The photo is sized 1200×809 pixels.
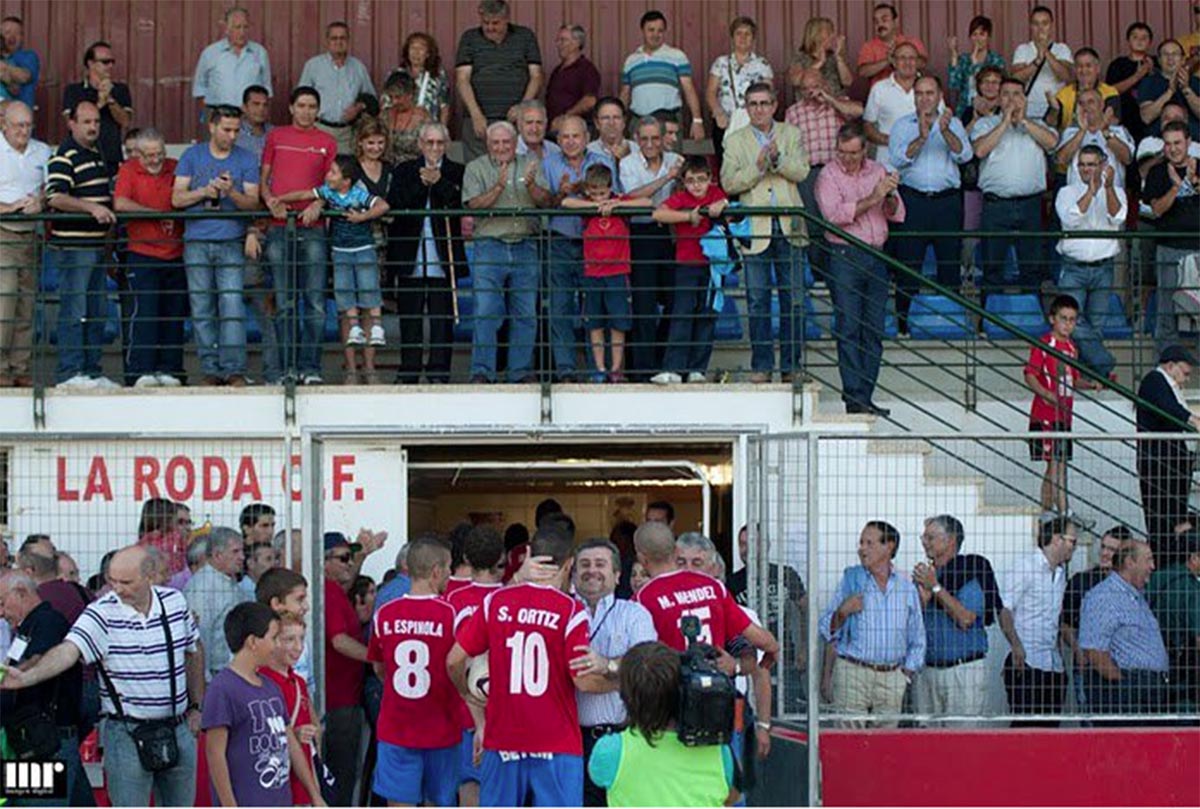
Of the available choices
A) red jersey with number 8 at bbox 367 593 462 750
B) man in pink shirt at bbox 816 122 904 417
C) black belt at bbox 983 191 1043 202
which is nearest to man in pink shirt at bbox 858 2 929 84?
black belt at bbox 983 191 1043 202

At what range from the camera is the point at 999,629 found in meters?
10.7

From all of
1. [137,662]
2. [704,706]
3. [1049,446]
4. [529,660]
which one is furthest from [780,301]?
[704,706]

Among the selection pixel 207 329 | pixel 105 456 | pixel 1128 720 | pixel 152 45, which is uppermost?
pixel 152 45

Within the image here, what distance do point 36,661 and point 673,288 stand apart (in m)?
5.38

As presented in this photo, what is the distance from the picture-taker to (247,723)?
8883 millimetres

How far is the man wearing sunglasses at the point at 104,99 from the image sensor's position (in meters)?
15.5

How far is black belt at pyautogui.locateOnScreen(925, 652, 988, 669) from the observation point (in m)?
10.8

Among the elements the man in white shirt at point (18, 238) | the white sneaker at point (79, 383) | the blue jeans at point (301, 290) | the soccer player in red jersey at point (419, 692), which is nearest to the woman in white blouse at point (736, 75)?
the blue jeans at point (301, 290)

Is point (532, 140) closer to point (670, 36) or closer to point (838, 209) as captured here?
point (838, 209)

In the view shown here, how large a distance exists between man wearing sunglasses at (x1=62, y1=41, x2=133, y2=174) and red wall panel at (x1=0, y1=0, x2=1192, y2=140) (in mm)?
1972

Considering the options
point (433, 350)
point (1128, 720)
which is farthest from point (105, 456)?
point (1128, 720)

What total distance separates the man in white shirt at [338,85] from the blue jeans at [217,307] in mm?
2365

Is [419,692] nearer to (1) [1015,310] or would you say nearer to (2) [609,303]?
(2) [609,303]

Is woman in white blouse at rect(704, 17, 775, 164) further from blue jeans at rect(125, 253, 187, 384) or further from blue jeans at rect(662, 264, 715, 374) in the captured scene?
blue jeans at rect(125, 253, 187, 384)
